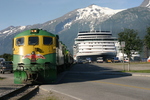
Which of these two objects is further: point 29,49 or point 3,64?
point 3,64

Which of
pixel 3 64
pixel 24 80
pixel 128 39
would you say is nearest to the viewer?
pixel 24 80

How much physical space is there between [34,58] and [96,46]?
115 m

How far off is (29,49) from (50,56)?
51.2 inches

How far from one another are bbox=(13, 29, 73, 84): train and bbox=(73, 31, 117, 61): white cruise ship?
364 ft

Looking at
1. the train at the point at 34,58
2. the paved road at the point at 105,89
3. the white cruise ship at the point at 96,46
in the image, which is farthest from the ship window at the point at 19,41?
the white cruise ship at the point at 96,46

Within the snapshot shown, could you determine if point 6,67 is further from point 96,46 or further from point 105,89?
point 96,46

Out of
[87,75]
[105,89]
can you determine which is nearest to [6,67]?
[87,75]

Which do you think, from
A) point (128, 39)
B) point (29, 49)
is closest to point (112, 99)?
point (29, 49)

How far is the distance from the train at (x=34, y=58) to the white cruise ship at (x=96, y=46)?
364 ft

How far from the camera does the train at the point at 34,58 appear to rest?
15.0 metres

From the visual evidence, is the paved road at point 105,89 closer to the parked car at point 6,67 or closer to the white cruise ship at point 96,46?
the parked car at point 6,67

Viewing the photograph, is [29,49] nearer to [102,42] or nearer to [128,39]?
[128,39]

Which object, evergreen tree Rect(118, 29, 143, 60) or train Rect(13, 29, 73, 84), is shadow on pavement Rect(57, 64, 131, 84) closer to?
train Rect(13, 29, 73, 84)

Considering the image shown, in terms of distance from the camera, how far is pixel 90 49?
12744 cm
